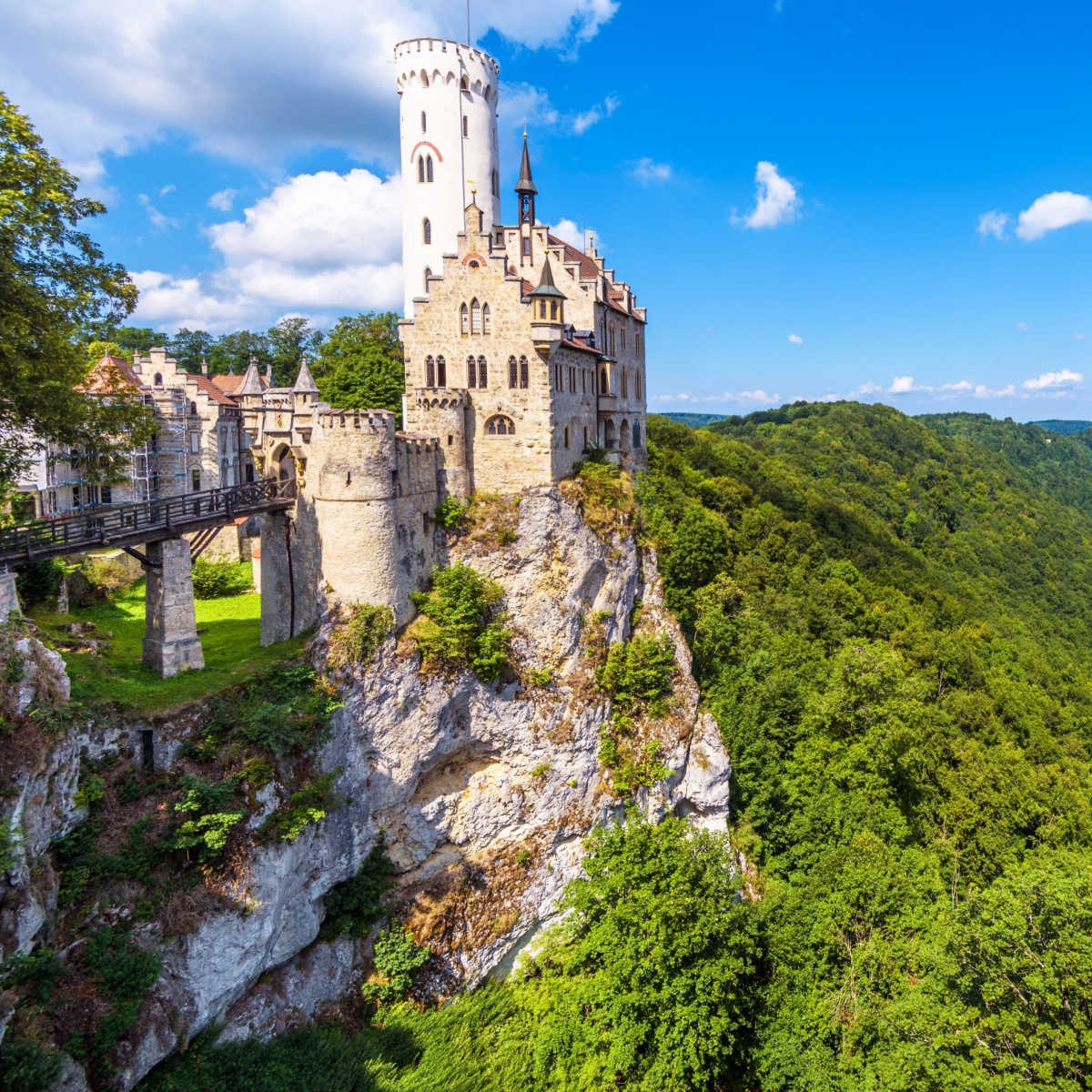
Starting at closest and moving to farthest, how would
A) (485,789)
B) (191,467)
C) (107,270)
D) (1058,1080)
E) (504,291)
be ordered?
1. (1058,1080)
2. (107,270)
3. (485,789)
4. (504,291)
5. (191,467)

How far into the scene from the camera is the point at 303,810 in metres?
24.3

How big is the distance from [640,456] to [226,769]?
3283 cm

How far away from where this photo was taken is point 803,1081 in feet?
80.0

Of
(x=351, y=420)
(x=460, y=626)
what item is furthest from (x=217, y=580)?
(x=460, y=626)

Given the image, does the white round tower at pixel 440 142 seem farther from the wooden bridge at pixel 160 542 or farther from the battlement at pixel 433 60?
the wooden bridge at pixel 160 542

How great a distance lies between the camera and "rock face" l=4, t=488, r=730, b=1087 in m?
22.8

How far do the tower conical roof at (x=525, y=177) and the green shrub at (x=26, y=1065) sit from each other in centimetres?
3815

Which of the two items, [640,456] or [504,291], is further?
[640,456]

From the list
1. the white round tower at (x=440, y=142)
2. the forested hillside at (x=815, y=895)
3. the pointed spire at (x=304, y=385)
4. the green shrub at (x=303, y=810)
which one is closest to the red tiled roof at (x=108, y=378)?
the pointed spire at (x=304, y=385)

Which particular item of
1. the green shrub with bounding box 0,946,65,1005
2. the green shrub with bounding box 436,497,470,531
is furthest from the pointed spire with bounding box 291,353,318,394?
the green shrub with bounding box 0,946,65,1005

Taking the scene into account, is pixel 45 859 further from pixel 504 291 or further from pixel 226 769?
pixel 504 291

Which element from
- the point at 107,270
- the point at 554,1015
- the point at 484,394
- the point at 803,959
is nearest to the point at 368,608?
the point at 484,394

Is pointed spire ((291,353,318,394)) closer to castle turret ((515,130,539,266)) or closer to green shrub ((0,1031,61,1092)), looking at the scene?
castle turret ((515,130,539,266))

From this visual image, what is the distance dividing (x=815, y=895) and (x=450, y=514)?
877 inches
